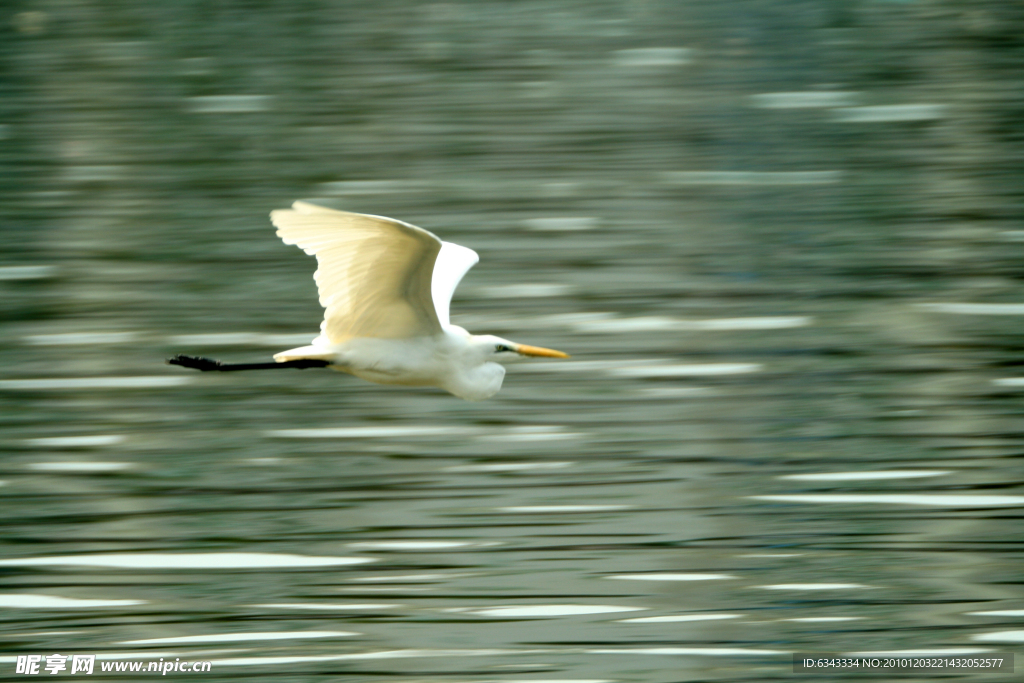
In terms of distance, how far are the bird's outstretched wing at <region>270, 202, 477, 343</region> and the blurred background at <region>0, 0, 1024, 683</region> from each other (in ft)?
3.01

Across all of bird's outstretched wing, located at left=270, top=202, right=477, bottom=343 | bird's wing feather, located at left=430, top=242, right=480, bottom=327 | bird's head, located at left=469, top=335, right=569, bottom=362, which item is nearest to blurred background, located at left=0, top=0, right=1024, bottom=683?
bird's head, located at left=469, top=335, right=569, bottom=362

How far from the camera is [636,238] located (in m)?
5.74

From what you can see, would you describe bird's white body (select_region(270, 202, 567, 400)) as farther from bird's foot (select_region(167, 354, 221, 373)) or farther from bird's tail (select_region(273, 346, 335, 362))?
bird's foot (select_region(167, 354, 221, 373))

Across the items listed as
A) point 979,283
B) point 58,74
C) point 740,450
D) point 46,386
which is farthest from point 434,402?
point 58,74

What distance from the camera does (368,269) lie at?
3316mm

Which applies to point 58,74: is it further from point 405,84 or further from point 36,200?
point 405,84

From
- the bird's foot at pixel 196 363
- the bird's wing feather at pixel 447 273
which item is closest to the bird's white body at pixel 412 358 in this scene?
the bird's wing feather at pixel 447 273

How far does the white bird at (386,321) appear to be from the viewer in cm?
318

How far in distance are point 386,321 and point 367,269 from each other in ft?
0.74

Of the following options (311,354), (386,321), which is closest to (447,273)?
(386,321)

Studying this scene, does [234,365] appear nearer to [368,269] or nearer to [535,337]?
[368,269]

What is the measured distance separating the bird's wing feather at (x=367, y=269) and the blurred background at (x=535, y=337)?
925 millimetres

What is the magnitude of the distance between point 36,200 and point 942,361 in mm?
4441

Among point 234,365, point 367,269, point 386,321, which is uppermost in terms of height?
point 367,269
